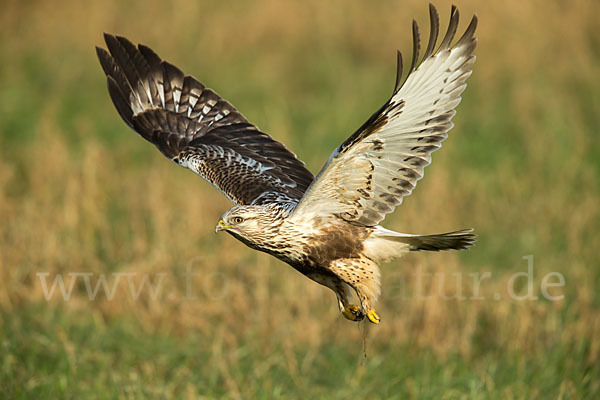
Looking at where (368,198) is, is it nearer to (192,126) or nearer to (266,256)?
(192,126)

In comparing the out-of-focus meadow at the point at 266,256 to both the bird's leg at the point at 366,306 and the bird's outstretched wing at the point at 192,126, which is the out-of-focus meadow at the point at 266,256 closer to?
the bird's leg at the point at 366,306

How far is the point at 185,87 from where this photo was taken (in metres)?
7.08

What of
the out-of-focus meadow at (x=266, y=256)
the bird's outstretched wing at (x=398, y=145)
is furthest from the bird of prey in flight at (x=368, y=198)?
the out-of-focus meadow at (x=266, y=256)

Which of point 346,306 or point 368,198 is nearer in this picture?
point 368,198

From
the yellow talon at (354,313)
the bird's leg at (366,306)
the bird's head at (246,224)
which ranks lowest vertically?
the yellow talon at (354,313)

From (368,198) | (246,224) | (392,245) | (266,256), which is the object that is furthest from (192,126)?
(392,245)

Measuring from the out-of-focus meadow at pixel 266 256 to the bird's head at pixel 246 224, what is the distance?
0.92m

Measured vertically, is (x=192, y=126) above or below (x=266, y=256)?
above

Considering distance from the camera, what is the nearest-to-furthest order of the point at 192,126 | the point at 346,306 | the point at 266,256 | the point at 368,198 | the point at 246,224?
the point at 246,224 < the point at 368,198 < the point at 346,306 < the point at 192,126 < the point at 266,256

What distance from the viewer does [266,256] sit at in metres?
8.43

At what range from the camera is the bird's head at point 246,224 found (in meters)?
5.05

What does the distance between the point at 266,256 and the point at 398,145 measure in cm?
358

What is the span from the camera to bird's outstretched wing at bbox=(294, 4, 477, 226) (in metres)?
4.93

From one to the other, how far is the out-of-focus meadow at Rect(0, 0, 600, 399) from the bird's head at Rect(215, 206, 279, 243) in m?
0.92
